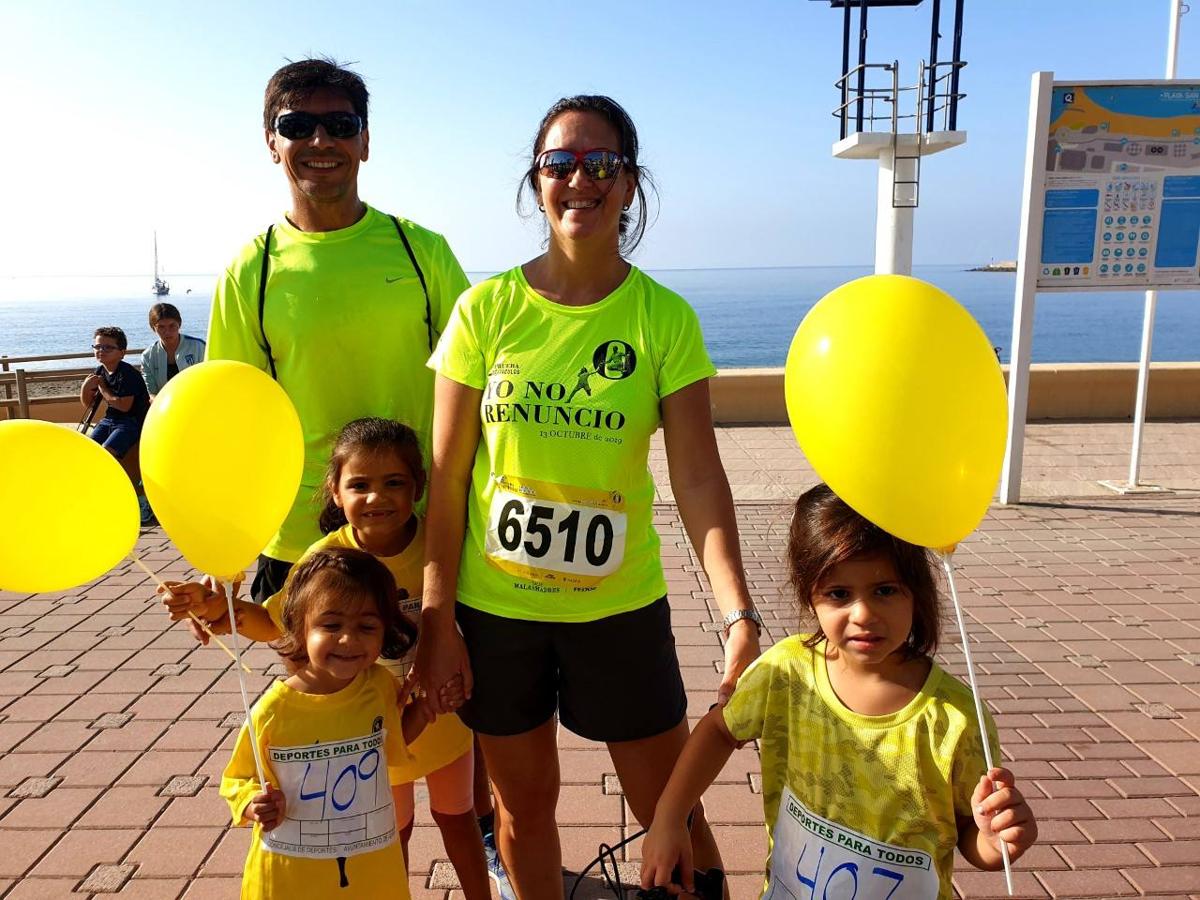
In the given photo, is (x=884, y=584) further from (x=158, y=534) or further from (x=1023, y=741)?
(x=158, y=534)

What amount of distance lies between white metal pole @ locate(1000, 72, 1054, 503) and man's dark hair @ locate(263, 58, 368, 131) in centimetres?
541

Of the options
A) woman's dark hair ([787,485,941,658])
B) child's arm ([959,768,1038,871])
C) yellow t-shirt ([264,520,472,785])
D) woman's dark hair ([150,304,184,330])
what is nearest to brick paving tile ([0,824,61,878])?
yellow t-shirt ([264,520,472,785])

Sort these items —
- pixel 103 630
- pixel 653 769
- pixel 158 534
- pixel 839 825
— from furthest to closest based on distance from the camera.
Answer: pixel 158 534, pixel 103 630, pixel 653 769, pixel 839 825

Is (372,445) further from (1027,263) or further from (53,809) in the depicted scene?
(1027,263)

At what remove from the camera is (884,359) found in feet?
5.27

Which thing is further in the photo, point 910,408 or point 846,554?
point 846,554

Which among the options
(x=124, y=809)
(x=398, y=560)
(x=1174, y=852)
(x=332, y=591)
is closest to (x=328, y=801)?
(x=332, y=591)

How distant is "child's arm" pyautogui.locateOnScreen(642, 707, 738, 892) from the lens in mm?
1811

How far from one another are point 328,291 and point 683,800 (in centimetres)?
150

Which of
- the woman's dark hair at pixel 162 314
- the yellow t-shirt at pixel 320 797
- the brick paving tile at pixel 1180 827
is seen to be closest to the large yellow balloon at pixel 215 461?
the yellow t-shirt at pixel 320 797

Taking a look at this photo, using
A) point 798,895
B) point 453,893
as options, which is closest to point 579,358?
point 798,895

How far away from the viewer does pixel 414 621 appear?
2309mm

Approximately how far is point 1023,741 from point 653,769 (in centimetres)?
206

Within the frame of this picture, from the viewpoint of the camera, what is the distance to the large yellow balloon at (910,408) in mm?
1608
